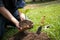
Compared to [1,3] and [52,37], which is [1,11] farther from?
[52,37]

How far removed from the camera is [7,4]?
398cm

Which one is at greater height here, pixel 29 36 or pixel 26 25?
pixel 26 25

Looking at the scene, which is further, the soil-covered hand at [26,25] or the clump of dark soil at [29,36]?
the clump of dark soil at [29,36]

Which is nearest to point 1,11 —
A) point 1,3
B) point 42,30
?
point 1,3

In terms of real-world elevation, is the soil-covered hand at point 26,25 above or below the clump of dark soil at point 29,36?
above

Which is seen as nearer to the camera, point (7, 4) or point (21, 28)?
point (21, 28)

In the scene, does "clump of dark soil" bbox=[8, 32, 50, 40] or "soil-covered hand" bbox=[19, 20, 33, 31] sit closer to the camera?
"soil-covered hand" bbox=[19, 20, 33, 31]

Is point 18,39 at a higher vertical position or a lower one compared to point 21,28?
lower

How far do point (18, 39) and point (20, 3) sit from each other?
814mm

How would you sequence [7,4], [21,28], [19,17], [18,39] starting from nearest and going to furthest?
[21,28]
[18,39]
[7,4]
[19,17]

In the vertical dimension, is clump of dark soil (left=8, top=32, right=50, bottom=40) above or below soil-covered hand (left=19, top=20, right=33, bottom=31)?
below

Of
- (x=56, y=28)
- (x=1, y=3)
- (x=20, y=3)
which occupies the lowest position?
(x=56, y=28)

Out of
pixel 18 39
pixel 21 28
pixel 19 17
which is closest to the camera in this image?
pixel 21 28

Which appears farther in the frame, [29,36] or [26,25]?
[29,36]
